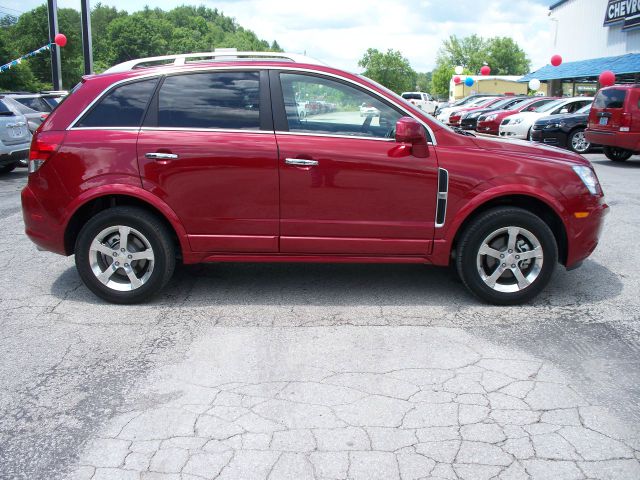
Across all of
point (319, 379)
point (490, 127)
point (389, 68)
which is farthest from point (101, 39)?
point (319, 379)

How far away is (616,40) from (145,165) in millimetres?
33129

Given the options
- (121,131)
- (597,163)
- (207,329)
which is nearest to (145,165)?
(121,131)

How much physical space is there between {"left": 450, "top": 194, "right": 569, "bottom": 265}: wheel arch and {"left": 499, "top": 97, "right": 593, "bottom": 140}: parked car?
14116 mm

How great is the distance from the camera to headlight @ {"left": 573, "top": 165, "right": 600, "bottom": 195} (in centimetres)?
514

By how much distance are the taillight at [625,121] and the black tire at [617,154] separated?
1.59m

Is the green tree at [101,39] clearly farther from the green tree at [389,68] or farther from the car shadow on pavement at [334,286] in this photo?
the car shadow on pavement at [334,286]

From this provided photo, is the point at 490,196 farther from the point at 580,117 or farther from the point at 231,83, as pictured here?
the point at 580,117

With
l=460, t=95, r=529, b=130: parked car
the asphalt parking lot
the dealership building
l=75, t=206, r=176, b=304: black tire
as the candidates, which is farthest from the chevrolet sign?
l=75, t=206, r=176, b=304: black tire

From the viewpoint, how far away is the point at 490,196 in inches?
195

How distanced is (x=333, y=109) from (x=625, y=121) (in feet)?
35.7

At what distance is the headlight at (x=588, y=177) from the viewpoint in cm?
514

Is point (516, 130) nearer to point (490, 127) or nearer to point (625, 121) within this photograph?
point (490, 127)

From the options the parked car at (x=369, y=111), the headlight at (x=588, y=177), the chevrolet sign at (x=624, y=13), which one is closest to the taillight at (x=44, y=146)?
the parked car at (x=369, y=111)

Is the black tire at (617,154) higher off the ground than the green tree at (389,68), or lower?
lower
